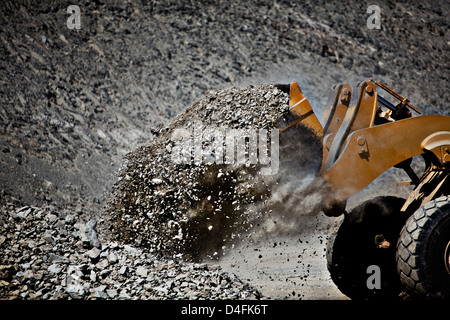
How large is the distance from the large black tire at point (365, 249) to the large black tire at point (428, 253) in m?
0.52

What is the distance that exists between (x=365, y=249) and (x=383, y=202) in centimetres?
51

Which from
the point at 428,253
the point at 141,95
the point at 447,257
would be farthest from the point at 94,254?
the point at 141,95

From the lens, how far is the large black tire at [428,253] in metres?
3.59

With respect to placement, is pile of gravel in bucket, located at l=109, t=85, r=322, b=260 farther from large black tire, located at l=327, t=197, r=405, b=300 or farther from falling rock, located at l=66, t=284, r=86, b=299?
large black tire, located at l=327, t=197, r=405, b=300

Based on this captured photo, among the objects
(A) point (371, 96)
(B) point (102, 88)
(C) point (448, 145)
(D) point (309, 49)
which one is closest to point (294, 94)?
(A) point (371, 96)

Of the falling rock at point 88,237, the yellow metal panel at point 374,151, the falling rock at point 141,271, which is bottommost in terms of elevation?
the falling rock at point 141,271

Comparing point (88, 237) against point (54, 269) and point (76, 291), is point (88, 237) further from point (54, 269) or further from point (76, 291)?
point (76, 291)

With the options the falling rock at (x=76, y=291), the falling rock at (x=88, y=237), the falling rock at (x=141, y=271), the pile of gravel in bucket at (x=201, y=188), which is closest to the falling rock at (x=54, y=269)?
the falling rock at (x=76, y=291)

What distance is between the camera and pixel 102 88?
35.6ft

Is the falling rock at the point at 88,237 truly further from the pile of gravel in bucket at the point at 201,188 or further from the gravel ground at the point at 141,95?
the pile of gravel in bucket at the point at 201,188

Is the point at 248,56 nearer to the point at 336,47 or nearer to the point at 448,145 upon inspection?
the point at 336,47

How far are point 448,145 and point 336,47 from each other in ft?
35.7

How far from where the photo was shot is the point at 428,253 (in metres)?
3.62

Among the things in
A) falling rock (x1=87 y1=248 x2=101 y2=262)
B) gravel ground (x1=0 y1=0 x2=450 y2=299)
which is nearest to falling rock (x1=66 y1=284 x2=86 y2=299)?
gravel ground (x1=0 y1=0 x2=450 y2=299)
